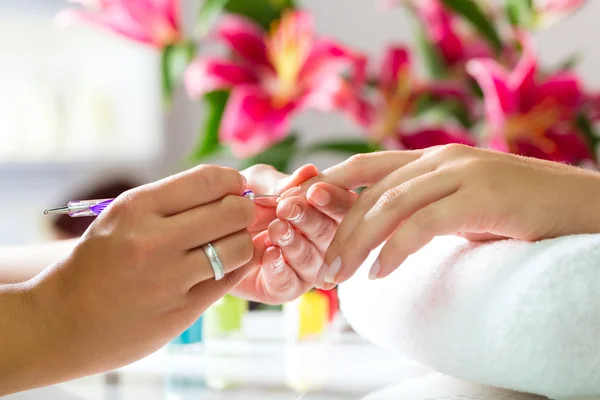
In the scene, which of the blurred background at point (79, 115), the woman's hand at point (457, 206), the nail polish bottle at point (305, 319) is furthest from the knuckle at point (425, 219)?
the blurred background at point (79, 115)

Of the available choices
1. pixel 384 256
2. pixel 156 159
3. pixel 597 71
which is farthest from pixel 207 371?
pixel 156 159

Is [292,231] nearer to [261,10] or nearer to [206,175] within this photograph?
[206,175]

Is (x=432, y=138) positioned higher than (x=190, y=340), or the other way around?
(x=432, y=138)

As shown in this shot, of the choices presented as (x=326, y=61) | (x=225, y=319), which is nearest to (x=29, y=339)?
(x=225, y=319)

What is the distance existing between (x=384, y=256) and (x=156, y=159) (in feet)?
8.01

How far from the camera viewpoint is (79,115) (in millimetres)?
2633

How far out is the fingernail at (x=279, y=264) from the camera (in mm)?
549

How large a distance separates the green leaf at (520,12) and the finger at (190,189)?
1.63 ft

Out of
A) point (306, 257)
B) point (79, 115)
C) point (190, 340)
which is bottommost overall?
point (190, 340)

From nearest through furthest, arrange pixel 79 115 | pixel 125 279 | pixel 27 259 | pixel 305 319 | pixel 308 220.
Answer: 1. pixel 125 279
2. pixel 308 220
3. pixel 27 259
4. pixel 305 319
5. pixel 79 115

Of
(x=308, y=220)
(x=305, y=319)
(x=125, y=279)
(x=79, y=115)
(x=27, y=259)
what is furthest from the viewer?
(x=79, y=115)

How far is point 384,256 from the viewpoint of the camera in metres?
0.45

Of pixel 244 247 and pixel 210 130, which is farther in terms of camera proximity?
pixel 210 130

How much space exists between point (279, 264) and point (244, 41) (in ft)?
1.03
